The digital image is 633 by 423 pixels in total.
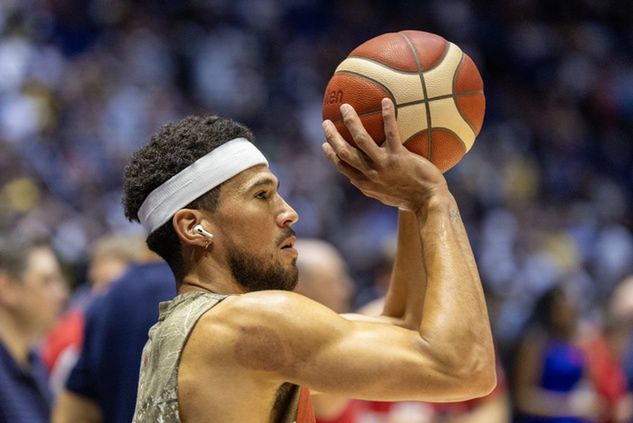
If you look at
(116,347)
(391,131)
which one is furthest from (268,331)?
(116,347)

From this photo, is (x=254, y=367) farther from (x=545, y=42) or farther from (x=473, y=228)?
(x=545, y=42)

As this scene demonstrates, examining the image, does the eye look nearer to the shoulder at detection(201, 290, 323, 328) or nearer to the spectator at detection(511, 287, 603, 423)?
the shoulder at detection(201, 290, 323, 328)

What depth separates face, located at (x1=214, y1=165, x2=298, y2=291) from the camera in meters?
3.11

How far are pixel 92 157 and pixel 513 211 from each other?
5543 millimetres

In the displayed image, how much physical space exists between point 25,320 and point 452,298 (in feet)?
10.5

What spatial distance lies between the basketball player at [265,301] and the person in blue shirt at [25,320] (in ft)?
6.85

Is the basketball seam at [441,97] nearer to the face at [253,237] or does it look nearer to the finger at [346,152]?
the finger at [346,152]

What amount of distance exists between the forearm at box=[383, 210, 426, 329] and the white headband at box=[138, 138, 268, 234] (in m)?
0.66

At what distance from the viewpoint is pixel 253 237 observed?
10.2 feet

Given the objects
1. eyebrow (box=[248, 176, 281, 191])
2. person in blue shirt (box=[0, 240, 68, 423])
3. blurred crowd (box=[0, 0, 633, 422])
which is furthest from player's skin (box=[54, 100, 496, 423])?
blurred crowd (box=[0, 0, 633, 422])

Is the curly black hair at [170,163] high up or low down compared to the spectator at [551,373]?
up

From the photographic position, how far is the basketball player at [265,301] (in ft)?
9.18

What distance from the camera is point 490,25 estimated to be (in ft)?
55.4

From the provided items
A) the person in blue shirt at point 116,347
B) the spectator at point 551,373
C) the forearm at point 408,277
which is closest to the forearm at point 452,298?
the forearm at point 408,277
